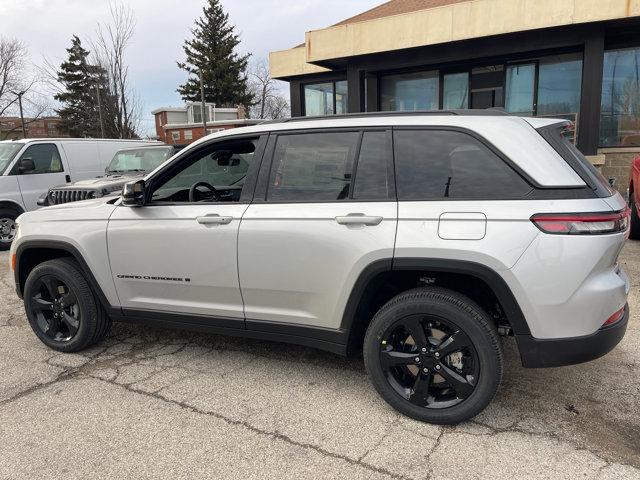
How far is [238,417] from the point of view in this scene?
119 inches

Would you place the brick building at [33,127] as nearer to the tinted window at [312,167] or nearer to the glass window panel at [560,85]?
the glass window panel at [560,85]

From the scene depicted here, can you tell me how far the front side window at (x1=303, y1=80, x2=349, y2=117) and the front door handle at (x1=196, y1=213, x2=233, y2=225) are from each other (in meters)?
12.6

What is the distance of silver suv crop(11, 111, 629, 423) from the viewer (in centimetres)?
259

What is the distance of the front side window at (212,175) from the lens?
3574 millimetres

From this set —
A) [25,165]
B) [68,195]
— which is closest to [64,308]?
[68,195]

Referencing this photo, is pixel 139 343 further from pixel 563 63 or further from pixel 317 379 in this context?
pixel 563 63

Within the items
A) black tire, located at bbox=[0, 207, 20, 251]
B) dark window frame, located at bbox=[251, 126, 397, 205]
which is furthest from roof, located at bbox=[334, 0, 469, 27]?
dark window frame, located at bbox=[251, 126, 397, 205]

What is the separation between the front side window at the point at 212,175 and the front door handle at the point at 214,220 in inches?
12.3

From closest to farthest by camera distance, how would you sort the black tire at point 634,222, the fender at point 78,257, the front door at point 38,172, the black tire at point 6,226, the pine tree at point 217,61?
1. the fender at point 78,257
2. the black tire at point 634,222
3. the black tire at point 6,226
4. the front door at point 38,172
5. the pine tree at point 217,61

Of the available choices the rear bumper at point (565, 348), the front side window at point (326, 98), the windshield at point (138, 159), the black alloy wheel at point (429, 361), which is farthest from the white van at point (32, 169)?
the rear bumper at point (565, 348)

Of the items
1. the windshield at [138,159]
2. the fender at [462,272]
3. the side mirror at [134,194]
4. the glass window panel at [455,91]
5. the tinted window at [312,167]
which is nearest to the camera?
the fender at [462,272]

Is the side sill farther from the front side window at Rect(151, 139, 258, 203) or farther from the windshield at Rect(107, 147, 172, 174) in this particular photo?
the windshield at Rect(107, 147, 172, 174)

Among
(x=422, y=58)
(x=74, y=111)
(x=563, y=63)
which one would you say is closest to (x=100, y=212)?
(x=422, y=58)

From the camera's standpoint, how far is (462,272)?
2695mm
